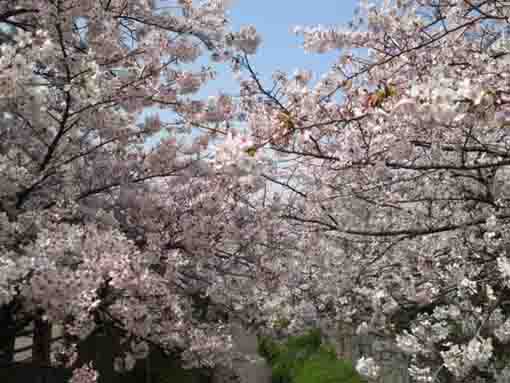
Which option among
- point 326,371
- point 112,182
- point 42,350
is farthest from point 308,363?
point 112,182

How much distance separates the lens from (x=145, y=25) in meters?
5.51

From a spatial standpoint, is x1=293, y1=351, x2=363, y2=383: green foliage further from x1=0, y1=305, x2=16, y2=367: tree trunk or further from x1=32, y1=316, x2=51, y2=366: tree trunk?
x1=0, y1=305, x2=16, y2=367: tree trunk

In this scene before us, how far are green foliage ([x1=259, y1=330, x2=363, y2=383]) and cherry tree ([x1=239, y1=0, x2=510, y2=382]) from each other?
2109 millimetres

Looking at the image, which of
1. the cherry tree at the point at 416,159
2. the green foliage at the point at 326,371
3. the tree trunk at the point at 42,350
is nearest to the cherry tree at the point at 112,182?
the tree trunk at the point at 42,350

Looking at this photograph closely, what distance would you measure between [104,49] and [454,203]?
422cm

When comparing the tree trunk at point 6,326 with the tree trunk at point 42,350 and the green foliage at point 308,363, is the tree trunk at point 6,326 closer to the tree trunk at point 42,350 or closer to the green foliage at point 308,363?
the tree trunk at point 42,350

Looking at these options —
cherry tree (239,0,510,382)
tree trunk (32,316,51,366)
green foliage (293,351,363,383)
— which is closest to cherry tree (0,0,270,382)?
tree trunk (32,316,51,366)

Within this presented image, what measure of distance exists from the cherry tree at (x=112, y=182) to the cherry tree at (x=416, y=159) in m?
0.71

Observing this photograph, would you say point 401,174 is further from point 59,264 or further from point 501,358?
point 59,264

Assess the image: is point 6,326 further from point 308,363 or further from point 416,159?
point 308,363

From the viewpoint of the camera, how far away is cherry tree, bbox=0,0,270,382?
3.06 metres

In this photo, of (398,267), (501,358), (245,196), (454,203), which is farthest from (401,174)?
(501,358)

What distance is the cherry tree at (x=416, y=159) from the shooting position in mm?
2707

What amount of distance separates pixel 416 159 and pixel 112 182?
10.2ft
